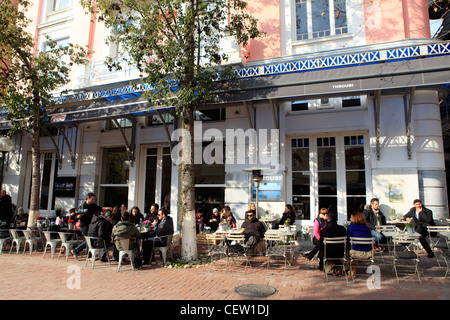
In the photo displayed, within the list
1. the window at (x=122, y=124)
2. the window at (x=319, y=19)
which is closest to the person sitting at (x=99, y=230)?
the window at (x=122, y=124)

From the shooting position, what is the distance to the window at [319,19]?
10.7 metres

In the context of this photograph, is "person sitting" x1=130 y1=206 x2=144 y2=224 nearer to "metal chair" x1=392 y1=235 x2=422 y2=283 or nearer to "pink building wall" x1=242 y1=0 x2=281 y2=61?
"pink building wall" x1=242 y1=0 x2=281 y2=61

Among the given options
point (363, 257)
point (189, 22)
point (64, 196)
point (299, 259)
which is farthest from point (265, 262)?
point (64, 196)

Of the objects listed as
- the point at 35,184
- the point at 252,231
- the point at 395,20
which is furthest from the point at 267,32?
the point at 35,184

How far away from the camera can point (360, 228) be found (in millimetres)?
6027

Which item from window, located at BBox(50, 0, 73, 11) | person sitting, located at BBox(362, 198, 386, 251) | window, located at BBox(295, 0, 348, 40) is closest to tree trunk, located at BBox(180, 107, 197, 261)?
person sitting, located at BBox(362, 198, 386, 251)

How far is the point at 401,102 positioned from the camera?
30.1ft

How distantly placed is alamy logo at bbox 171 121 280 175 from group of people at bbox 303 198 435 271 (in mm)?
3277

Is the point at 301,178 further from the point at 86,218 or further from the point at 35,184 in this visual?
the point at 35,184

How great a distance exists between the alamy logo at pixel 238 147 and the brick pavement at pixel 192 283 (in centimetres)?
404

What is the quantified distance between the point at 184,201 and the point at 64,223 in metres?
5.26

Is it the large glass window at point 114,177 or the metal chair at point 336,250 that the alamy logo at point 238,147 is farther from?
the metal chair at point 336,250

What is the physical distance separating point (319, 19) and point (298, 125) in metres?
4.18

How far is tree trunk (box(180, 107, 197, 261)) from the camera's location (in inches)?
288
